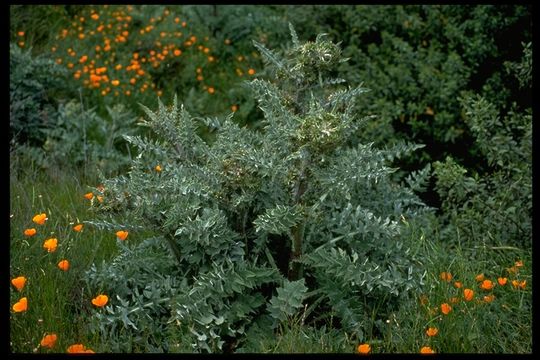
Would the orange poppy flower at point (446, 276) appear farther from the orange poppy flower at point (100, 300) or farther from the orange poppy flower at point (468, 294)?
the orange poppy flower at point (100, 300)

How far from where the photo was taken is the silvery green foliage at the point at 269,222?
2.77m

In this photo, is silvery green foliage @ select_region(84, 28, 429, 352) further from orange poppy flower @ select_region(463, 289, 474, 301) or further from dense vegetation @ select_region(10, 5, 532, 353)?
orange poppy flower @ select_region(463, 289, 474, 301)

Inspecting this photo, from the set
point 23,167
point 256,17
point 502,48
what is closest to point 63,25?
point 256,17

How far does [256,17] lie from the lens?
680cm

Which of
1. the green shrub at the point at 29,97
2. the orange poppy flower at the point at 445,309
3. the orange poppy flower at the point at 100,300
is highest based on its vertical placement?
the orange poppy flower at the point at 445,309

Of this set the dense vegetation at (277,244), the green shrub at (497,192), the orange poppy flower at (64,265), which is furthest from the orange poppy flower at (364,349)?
the green shrub at (497,192)

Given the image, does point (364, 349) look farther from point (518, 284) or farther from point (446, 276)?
point (518, 284)

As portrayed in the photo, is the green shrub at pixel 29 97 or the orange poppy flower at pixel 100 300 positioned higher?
the orange poppy flower at pixel 100 300

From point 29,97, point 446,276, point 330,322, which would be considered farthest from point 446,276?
point 29,97

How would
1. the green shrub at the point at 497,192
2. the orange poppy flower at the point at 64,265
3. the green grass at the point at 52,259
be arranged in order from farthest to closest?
1. the green shrub at the point at 497,192
2. the orange poppy flower at the point at 64,265
3. the green grass at the point at 52,259

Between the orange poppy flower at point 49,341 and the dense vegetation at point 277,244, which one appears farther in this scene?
the dense vegetation at point 277,244

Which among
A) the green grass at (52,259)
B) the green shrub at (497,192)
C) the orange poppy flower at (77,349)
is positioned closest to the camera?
the orange poppy flower at (77,349)

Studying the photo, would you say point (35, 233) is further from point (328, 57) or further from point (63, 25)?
point (63, 25)

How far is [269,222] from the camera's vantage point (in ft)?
8.95
